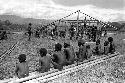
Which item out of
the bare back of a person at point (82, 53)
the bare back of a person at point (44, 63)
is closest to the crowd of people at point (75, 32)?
the bare back of a person at point (82, 53)

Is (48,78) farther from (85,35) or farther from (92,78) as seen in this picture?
(85,35)

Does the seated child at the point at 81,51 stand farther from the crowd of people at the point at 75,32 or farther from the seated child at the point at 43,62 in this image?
Result: the crowd of people at the point at 75,32

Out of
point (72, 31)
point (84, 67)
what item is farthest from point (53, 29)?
point (84, 67)

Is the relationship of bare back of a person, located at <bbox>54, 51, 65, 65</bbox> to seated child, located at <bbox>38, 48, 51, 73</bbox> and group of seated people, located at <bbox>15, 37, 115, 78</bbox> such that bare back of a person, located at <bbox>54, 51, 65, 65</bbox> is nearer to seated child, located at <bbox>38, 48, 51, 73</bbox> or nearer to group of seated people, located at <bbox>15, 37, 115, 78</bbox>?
group of seated people, located at <bbox>15, 37, 115, 78</bbox>

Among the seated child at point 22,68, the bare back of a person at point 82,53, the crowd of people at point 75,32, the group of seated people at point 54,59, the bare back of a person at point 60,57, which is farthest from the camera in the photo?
the crowd of people at point 75,32

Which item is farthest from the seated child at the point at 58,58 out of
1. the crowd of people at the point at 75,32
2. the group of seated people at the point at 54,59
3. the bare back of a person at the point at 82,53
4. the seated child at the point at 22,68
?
the crowd of people at the point at 75,32

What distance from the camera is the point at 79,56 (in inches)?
453

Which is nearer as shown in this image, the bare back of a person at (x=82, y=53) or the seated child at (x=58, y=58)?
the seated child at (x=58, y=58)

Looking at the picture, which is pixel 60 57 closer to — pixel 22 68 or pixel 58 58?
pixel 58 58

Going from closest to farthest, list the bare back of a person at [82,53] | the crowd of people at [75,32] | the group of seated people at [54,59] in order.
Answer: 1. the group of seated people at [54,59]
2. the bare back of a person at [82,53]
3. the crowd of people at [75,32]

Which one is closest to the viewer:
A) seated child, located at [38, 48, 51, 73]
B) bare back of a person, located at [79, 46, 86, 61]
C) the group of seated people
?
the group of seated people

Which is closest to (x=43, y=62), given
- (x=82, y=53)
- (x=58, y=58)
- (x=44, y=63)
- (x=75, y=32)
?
(x=44, y=63)

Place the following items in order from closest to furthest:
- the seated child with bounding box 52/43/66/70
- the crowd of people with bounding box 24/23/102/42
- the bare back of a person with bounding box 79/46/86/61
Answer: the seated child with bounding box 52/43/66/70 < the bare back of a person with bounding box 79/46/86/61 < the crowd of people with bounding box 24/23/102/42

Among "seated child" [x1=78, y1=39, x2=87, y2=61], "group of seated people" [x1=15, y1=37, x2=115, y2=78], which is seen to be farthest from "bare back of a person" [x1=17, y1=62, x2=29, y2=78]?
"seated child" [x1=78, y1=39, x2=87, y2=61]
